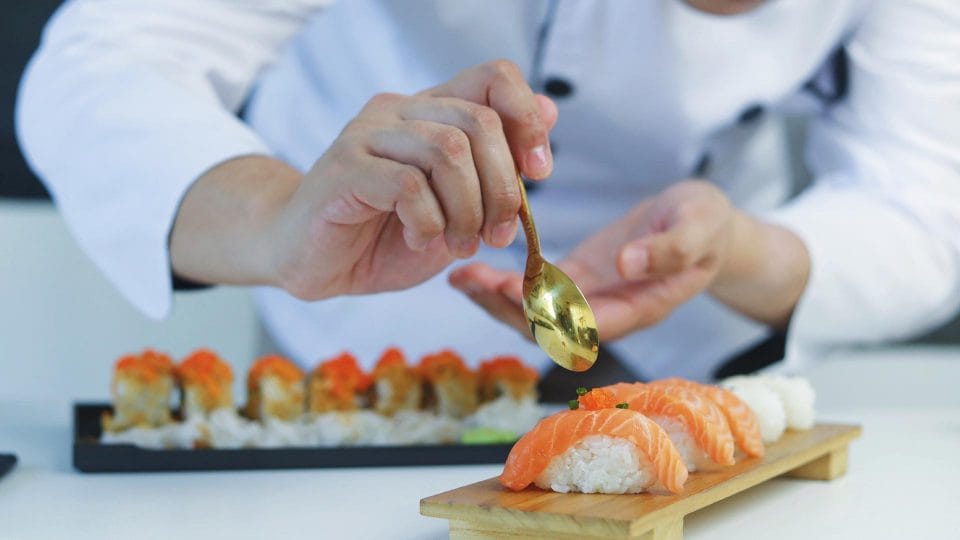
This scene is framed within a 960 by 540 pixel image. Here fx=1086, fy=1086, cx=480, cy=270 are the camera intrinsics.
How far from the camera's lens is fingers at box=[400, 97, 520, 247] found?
863mm

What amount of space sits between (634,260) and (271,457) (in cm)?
44

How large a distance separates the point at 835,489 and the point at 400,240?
1.59 ft

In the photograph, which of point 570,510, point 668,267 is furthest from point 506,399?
point 570,510

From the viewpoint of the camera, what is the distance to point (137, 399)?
1215 mm

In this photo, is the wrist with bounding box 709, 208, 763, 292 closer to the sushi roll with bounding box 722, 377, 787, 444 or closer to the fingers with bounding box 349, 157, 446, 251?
the sushi roll with bounding box 722, 377, 787, 444

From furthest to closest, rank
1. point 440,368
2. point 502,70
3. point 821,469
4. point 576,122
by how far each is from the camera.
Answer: point 576,122 → point 440,368 → point 821,469 → point 502,70

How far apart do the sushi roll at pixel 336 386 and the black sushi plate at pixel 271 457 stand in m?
0.13

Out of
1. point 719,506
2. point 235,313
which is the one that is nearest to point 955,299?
point 719,506

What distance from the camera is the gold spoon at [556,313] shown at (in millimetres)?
929

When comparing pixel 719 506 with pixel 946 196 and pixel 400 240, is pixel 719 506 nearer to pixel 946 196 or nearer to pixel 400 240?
pixel 400 240

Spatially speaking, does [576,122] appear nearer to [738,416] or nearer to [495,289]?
[495,289]

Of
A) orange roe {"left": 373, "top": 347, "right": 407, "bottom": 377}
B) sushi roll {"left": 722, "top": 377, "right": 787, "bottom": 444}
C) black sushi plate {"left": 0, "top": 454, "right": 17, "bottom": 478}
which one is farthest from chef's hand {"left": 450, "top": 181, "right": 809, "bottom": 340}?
black sushi plate {"left": 0, "top": 454, "right": 17, "bottom": 478}

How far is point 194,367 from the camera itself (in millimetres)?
1245

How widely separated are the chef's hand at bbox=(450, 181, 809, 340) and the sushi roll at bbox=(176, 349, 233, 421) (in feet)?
0.95
